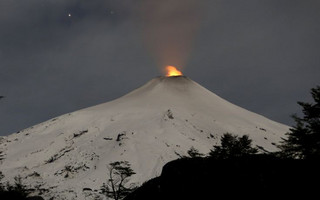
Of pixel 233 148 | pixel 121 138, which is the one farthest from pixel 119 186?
pixel 121 138

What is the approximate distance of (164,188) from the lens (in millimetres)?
14852

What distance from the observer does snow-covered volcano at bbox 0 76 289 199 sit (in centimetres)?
8712

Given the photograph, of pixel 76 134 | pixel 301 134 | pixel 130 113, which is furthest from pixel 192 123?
pixel 301 134

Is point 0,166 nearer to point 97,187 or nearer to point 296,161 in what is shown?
point 97,187

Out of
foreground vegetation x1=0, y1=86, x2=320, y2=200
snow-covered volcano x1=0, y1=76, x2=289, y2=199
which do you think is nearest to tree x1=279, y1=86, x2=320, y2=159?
foreground vegetation x1=0, y1=86, x2=320, y2=200

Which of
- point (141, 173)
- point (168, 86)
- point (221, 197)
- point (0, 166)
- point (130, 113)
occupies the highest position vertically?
point (168, 86)

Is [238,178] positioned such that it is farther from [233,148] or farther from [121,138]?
[121,138]

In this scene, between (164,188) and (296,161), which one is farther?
(164,188)

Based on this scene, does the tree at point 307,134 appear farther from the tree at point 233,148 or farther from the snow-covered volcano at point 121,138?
the snow-covered volcano at point 121,138

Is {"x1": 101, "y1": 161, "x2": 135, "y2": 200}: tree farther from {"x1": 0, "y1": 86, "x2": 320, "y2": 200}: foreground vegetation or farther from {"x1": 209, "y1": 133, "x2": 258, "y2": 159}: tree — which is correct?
{"x1": 0, "y1": 86, "x2": 320, "y2": 200}: foreground vegetation

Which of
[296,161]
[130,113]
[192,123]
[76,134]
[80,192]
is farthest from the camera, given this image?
[130,113]

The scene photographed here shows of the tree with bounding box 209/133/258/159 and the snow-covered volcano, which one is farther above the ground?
the snow-covered volcano

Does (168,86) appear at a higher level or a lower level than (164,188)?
higher

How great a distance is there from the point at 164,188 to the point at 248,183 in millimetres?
3672
